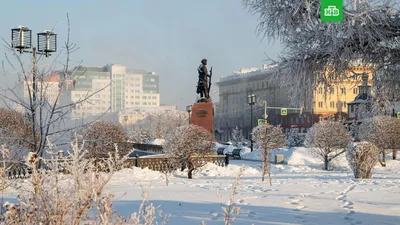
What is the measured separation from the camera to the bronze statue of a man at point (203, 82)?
30978 mm

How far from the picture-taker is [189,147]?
19.5m

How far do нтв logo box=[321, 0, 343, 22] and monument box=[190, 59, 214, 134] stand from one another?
67.7ft

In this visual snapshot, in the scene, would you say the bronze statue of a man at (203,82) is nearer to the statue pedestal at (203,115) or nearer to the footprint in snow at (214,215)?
the statue pedestal at (203,115)

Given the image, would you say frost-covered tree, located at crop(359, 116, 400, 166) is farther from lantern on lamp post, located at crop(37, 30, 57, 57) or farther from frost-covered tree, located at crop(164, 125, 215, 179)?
lantern on lamp post, located at crop(37, 30, 57, 57)

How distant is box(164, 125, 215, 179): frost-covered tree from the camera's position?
19.5 m

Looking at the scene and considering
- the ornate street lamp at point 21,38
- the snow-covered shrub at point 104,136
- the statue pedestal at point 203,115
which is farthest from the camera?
the statue pedestal at point 203,115

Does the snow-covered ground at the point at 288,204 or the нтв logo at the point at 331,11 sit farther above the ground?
the нтв logo at the point at 331,11

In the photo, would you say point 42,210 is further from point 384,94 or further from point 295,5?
point 384,94

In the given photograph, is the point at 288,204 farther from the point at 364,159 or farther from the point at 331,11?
the point at 364,159

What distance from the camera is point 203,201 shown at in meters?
10.4

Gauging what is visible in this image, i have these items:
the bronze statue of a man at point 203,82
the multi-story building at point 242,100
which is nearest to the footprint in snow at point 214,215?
the bronze statue of a man at point 203,82

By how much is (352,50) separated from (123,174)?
13.0 m

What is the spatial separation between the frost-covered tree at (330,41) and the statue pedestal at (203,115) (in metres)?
19.9

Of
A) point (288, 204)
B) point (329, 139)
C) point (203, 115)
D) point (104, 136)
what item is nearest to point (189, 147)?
point (104, 136)
